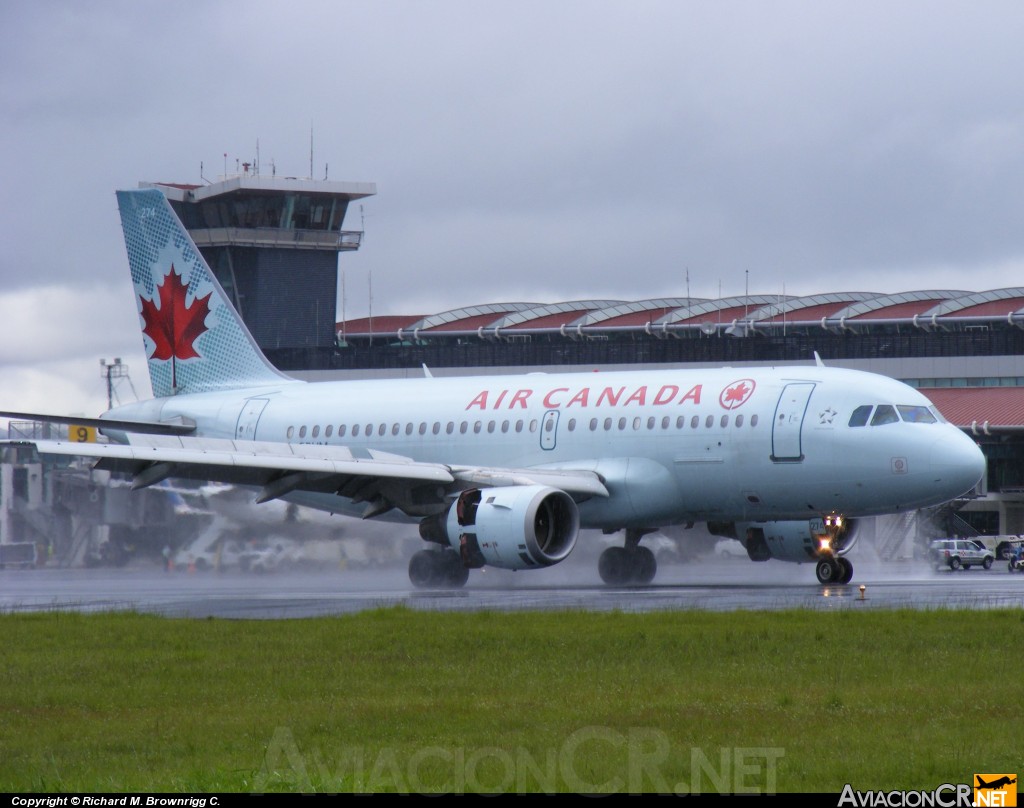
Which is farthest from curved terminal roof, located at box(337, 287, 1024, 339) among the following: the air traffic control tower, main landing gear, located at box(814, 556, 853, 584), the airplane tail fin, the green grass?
the green grass

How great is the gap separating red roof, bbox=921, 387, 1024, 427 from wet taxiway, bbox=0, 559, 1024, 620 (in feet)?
83.3

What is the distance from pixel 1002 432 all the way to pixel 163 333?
3806 centimetres

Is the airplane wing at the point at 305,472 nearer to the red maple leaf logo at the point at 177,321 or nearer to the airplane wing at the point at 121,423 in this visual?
the airplane wing at the point at 121,423

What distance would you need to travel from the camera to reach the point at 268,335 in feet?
299

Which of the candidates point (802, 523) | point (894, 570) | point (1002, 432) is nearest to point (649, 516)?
point (802, 523)

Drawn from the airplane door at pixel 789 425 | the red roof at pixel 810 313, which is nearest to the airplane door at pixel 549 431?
the airplane door at pixel 789 425

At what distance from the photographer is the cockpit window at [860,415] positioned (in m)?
29.9

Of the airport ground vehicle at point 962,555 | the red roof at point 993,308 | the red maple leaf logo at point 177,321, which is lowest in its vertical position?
the airport ground vehicle at point 962,555

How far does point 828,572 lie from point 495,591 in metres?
6.34

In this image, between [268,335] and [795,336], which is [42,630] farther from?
[268,335]

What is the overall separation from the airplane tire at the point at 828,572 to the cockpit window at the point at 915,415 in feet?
10.2

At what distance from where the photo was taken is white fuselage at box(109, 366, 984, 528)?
29734 mm

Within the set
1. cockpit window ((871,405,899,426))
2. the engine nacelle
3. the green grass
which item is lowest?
the engine nacelle

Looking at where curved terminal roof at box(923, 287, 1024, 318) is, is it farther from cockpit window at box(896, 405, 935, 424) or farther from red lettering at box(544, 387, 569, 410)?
cockpit window at box(896, 405, 935, 424)
